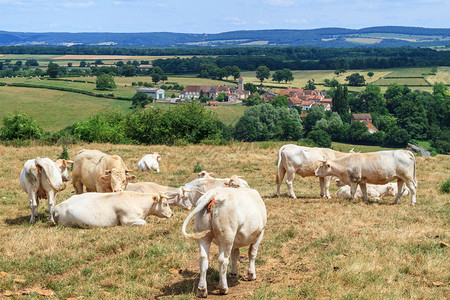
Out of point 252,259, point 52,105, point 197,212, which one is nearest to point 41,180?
point 197,212

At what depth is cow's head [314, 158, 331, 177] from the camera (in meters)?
19.6

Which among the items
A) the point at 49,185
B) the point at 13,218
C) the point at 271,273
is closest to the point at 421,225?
the point at 271,273

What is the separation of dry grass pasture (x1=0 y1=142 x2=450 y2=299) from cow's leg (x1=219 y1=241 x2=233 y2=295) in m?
0.20

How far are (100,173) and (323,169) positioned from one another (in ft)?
28.9

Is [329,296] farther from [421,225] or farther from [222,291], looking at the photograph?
[421,225]

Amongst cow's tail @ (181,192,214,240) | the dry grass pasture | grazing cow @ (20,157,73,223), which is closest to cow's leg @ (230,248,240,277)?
the dry grass pasture

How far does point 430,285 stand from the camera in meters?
9.63

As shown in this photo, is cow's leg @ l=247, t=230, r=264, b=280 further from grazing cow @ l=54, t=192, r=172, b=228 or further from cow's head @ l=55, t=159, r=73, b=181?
cow's head @ l=55, t=159, r=73, b=181

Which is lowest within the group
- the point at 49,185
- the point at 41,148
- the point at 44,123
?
the point at 44,123

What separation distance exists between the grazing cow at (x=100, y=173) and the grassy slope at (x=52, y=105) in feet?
262

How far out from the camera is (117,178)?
16766 mm

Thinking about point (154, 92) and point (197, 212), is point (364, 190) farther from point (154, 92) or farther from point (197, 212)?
point (154, 92)

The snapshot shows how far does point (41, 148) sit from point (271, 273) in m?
27.6

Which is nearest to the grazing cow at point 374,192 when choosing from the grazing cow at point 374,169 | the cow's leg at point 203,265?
the grazing cow at point 374,169
